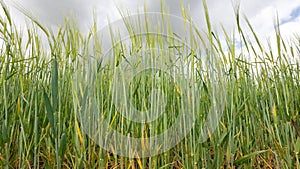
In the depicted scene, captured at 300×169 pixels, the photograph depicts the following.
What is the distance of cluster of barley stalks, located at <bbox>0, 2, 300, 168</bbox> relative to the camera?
0.82m

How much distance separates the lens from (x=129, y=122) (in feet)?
2.72

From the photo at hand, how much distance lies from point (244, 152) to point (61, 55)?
77 centimetres

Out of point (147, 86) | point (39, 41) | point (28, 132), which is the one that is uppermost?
point (39, 41)

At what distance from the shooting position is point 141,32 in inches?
38.2

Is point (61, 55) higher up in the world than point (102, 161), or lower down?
higher up

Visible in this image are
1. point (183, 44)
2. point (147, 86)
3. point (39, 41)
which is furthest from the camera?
point (39, 41)

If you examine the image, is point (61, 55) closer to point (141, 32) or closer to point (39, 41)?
point (39, 41)

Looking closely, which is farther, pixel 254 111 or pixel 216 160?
pixel 254 111

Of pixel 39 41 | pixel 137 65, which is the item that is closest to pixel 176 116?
pixel 137 65

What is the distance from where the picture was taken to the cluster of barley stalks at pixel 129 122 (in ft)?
2.71

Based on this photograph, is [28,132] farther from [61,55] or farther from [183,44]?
[183,44]

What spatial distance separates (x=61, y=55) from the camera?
1.03 m

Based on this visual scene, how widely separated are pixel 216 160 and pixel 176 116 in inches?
7.8

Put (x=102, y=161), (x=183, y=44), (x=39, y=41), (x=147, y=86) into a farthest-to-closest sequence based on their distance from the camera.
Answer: (x=39, y=41) → (x=147, y=86) → (x=183, y=44) → (x=102, y=161)
